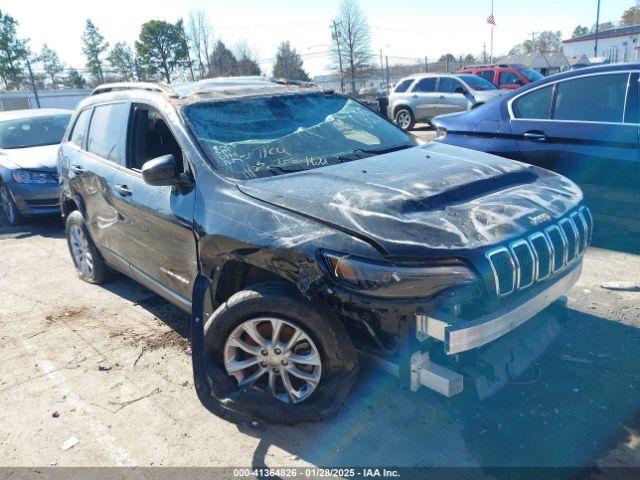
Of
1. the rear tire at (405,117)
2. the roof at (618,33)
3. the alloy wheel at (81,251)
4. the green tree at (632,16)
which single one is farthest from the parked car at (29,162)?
the green tree at (632,16)

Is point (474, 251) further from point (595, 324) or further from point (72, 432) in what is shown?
point (72, 432)

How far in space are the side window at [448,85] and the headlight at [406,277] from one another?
14099 mm

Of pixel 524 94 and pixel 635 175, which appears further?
pixel 524 94

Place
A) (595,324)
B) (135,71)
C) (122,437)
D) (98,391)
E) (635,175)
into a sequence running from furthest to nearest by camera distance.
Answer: (135,71)
(635,175)
(595,324)
(98,391)
(122,437)

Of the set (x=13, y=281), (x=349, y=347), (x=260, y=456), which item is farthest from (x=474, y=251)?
(x=13, y=281)

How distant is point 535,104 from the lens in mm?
5582

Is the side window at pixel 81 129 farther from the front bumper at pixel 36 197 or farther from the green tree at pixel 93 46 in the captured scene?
the green tree at pixel 93 46

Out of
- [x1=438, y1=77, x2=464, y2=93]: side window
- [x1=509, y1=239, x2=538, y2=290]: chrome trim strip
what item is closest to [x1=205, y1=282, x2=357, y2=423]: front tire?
[x1=509, y1=239, x2=538, y2=290]: chrome trim strip

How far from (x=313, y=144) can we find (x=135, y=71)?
51.7 metres

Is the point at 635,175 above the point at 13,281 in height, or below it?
above

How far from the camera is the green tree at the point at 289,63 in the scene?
171ft

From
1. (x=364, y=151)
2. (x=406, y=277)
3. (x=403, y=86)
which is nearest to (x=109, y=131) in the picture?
(x=364, y=151)

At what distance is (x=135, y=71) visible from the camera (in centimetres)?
4994

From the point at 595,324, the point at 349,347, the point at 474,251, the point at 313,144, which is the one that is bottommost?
the point at 595,324
